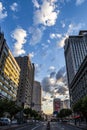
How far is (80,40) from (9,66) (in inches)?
4641

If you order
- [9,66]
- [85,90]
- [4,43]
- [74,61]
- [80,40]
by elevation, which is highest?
[80,40]

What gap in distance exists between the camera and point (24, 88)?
14238 centimetres

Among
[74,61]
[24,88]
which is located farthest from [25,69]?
[74,61]

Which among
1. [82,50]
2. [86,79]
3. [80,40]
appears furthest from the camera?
[80,40]

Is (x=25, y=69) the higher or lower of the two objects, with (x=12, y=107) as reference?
higher

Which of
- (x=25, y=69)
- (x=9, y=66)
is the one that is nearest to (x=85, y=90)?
(x=9, y=66)

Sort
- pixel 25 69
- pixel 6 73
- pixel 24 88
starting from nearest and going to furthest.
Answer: pixel 6 73, pixel 24 88, pixel 25 69

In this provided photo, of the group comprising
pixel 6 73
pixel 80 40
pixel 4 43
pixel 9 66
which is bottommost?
pixel 6 73

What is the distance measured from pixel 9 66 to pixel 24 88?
56.5 metres

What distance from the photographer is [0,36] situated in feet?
253

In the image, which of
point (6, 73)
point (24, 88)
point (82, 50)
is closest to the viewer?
point (6, 73)

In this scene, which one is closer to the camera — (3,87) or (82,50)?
(3,87)

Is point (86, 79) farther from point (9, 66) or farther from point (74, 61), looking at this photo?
point (74, 61)

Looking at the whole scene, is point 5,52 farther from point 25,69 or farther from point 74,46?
point 74,46
